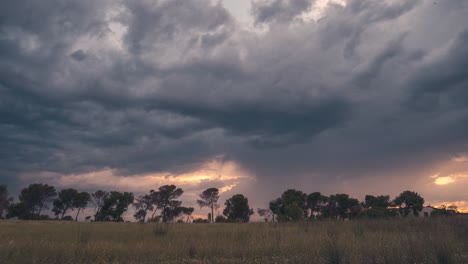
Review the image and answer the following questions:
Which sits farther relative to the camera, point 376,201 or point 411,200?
point 376,201

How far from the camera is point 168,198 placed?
398ft

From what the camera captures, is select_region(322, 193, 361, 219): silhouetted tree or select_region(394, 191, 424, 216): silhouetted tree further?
select_region(322, 193, 361, 219): silhouetted tree

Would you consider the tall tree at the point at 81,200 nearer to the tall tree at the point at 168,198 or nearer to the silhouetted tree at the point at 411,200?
the tall tree at the point at 168,198

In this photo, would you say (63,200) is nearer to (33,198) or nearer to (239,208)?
(33,198)

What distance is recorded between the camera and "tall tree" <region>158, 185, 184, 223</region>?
121 m

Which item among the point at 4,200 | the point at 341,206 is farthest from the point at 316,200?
the point at 4,200

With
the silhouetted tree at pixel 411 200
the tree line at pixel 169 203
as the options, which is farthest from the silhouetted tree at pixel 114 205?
the silhouetted tree at pixel 411 200

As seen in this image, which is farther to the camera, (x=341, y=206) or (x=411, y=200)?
(x=341, y=206)

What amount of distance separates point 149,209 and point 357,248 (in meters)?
117

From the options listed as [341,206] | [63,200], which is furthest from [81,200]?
[341,206]

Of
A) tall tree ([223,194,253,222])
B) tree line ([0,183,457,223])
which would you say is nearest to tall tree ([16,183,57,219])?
tree line ([0,183,457,223])

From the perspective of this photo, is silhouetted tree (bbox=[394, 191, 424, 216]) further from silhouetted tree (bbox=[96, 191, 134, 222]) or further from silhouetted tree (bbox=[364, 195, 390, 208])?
silhouetted tree (bbox=[96, 191, 134, 222])

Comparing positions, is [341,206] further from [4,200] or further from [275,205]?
[4,200]

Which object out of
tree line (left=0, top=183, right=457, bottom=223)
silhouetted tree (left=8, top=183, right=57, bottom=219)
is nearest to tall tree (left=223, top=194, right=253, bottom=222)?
tree line (left=0, top=183, right=457, bottom=223)
